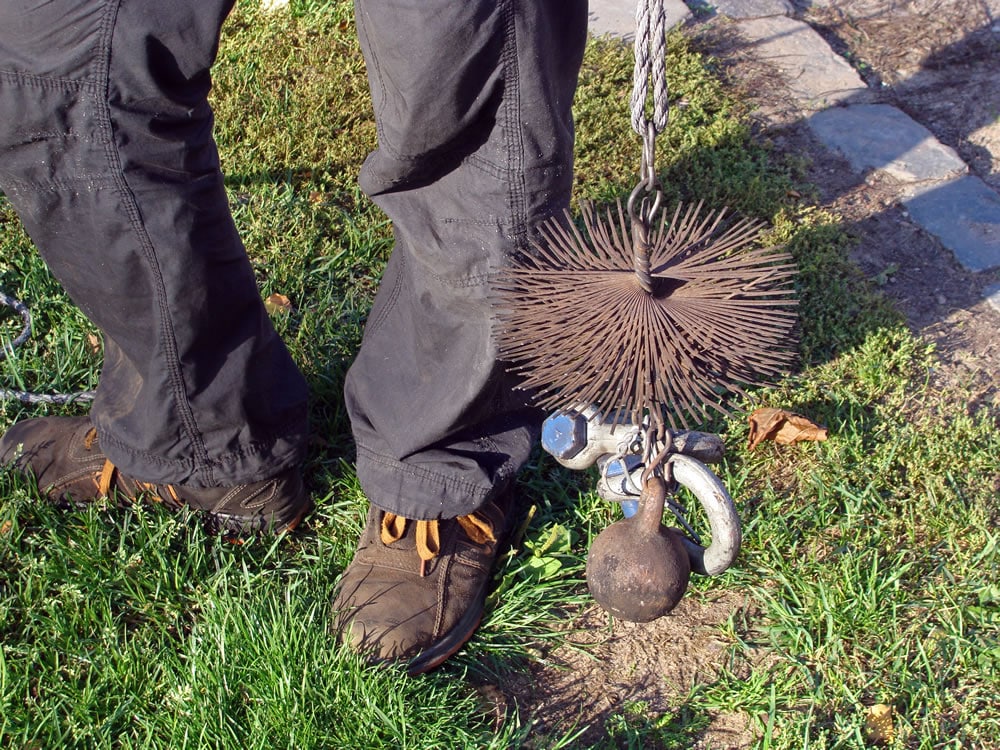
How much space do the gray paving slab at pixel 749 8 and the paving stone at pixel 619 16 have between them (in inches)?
7.0

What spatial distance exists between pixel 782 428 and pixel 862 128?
1.63 metres

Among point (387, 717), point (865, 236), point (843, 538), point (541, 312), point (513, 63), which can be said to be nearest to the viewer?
point (541, 312)

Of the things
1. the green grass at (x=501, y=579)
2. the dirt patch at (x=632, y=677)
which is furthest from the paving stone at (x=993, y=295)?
the dirt patch at (x=632, y=677)

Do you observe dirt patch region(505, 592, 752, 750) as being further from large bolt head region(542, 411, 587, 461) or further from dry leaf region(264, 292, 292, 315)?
dry leaf region(264, 292, 292, 315)

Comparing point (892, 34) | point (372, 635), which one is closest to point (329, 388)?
point (372, 635)

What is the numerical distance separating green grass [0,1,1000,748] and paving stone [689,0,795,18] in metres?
1.47

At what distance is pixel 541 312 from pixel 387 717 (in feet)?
3.14

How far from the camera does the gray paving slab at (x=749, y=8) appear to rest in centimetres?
415

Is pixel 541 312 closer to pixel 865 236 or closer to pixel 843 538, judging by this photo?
pixel 843 538

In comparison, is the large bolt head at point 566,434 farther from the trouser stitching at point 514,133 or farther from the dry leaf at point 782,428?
the dry leaf at point 782,428

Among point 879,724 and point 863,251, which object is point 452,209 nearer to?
point 879,724

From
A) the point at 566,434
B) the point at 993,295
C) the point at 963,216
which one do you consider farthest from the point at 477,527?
the point at 963,216

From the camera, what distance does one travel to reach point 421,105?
159 centimetres

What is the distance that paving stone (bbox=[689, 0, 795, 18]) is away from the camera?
4148 millimetres
